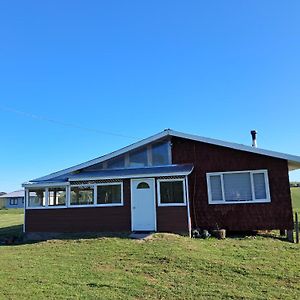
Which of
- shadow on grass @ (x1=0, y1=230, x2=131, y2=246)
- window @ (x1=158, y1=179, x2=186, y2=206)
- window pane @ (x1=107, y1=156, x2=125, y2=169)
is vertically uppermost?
window pane @ (x1=107, y1=156, x2=125, y2=169)

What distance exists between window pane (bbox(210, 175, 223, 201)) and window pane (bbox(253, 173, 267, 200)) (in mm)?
1514

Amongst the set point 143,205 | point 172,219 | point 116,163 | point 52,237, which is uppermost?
point 116,163

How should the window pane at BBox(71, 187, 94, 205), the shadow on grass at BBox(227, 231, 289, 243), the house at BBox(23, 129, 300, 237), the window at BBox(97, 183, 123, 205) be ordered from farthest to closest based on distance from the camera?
the window pane at BBox(71, 187, 94, 205), the window at BBox(97, 183, 123, 205), the house at BBox(23, 129, 300, 237), the shadow on grass at BBox(227, 231, 289, 243)

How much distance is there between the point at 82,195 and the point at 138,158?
319 cm

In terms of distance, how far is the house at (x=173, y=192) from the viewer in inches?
595

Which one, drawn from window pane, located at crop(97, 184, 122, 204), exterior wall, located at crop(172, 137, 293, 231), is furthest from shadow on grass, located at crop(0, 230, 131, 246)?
exterior wall, located at crop(172, 137, 293, 231)

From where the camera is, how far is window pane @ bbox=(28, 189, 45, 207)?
1695 cm

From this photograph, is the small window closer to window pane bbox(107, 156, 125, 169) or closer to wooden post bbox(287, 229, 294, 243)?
window pane bbox(107, 156, 125, 169)

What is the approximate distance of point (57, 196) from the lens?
16922 mm

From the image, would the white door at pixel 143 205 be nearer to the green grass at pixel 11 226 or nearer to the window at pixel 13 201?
the green grass at pixel 11 226

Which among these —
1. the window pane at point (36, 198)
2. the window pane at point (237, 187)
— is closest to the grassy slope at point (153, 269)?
the window pane at point (237, 187)

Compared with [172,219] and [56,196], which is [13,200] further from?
[172,219]

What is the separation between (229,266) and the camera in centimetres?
961

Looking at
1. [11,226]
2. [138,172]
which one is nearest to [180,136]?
[138,172]
